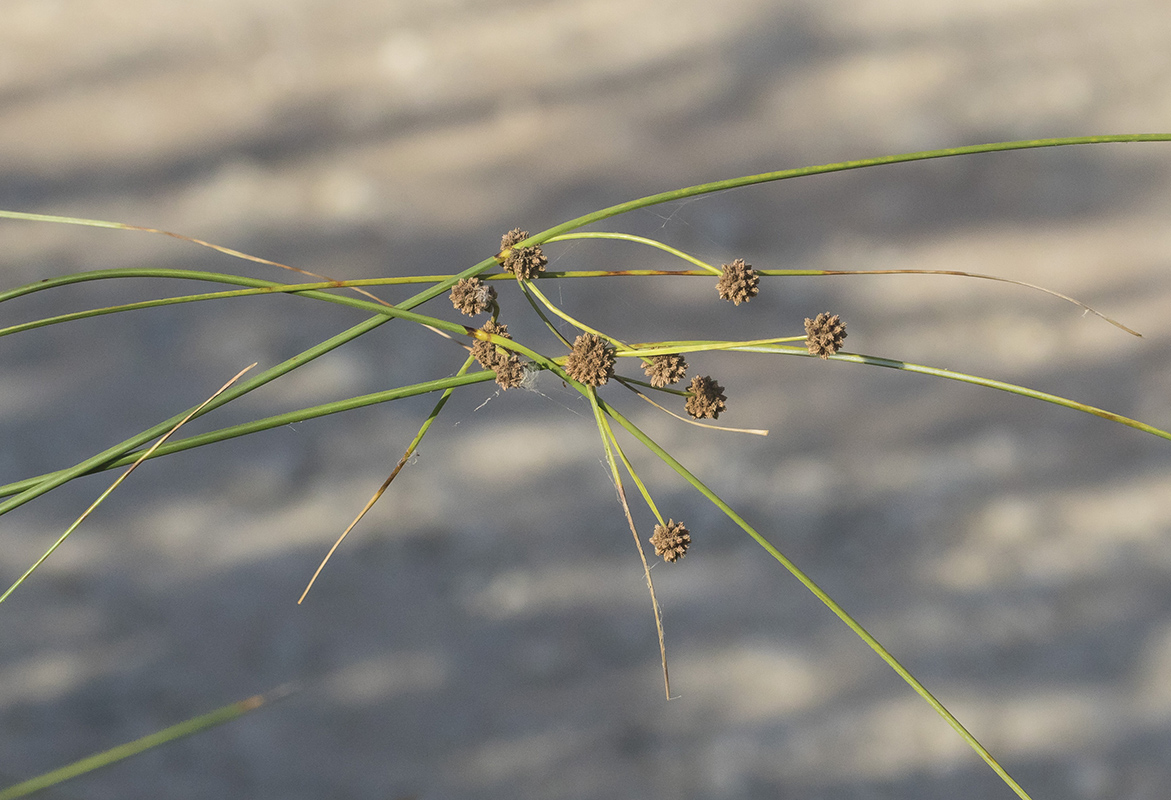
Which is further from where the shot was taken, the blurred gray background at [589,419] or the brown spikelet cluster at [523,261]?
the blurred gray background at [589,419]

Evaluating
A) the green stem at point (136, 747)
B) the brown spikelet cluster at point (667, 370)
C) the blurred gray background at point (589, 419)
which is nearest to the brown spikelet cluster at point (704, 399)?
the brown spikelet cluster at point (667, 370)

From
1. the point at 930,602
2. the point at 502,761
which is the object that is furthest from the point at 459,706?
the point at 930,602

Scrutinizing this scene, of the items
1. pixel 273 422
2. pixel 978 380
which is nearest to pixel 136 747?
pixel 273 422

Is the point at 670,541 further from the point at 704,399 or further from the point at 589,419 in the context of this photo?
the point at 589,419

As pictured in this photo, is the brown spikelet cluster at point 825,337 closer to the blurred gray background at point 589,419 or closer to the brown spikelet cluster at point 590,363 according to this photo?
the brown spikelet cluster at point 590,363

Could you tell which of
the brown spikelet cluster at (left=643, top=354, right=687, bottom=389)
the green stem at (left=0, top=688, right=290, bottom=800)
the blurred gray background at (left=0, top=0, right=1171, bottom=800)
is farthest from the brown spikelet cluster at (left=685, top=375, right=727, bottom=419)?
the blurred gray background at (left=0, top=0, right=1171, bottom=800)
